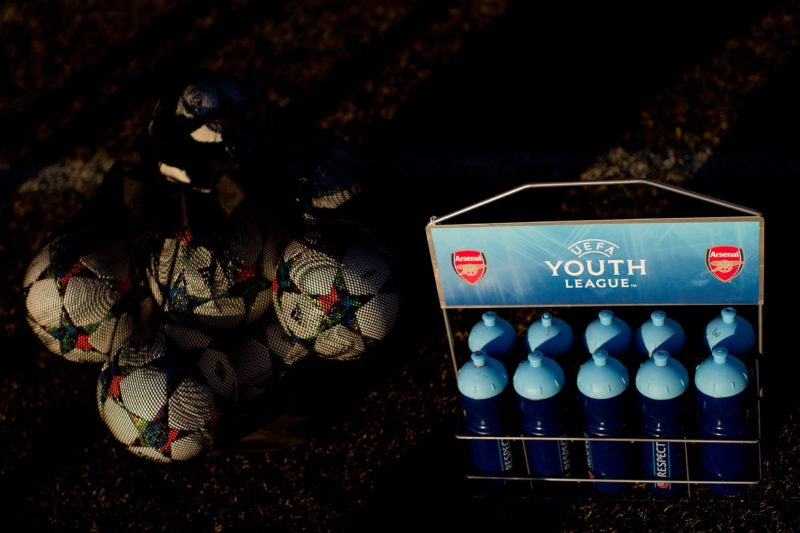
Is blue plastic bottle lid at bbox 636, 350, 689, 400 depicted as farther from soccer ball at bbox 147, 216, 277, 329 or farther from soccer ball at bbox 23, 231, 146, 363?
soccer ball at bbox 23, 231, 146, 363

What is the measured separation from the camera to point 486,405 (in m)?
4.43

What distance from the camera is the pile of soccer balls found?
486cm

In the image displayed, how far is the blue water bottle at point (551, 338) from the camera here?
4570 millimetres

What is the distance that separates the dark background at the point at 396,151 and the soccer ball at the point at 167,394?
0.51 metres

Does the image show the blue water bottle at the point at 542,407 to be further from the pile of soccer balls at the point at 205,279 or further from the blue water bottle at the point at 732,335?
the pile of soccer balls at the point at 205,279

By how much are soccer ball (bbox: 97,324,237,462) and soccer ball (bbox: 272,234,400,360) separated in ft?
1.58

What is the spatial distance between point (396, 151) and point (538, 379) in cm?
386

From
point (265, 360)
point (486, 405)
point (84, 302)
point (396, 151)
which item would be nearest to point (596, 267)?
point (486, 405)

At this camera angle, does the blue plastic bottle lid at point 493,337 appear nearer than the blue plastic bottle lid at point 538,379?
No

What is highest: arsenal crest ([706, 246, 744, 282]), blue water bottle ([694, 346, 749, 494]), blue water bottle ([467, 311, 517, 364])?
arsenal crest ([706, 246, 744, 282])

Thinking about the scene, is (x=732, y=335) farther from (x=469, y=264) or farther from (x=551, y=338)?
(x=469, y=264)

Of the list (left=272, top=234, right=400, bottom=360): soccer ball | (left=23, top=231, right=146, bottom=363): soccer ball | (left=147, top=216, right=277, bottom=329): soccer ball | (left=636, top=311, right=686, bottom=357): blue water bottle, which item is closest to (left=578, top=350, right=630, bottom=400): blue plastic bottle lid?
(left=636, top=311, right=686, bottom=357): blue water bottle

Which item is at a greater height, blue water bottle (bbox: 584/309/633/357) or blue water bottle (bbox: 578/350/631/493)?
blue water bottle (bbox: 584/309/633/357)

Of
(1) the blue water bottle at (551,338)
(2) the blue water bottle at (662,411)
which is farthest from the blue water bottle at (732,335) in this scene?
(1) the blue water bottle at (551,338)
